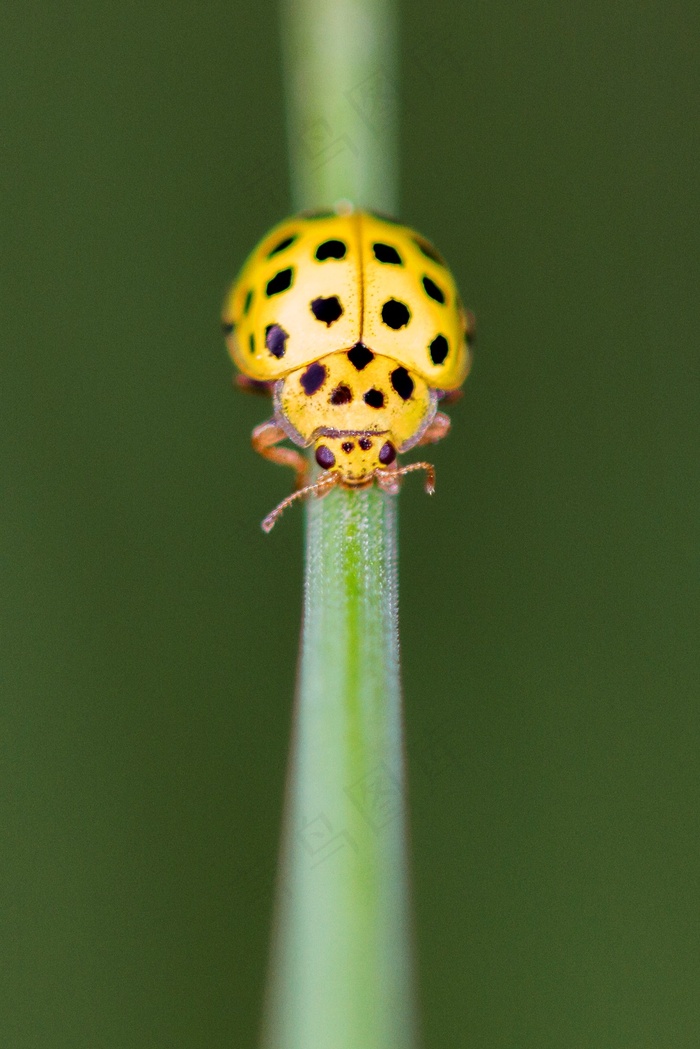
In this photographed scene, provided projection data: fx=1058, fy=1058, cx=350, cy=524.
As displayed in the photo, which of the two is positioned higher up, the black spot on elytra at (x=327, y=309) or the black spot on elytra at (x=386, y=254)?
the black spot on elytra at (x=386, y=254)

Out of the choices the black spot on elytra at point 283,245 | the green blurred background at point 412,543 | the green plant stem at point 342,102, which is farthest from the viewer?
the green blurred background at point 412,543

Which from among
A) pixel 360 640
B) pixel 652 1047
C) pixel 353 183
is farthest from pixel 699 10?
pixel 652 1047

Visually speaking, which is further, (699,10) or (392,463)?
(699,10)

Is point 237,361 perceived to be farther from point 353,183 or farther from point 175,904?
point 175,904

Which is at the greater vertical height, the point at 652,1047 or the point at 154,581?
the point at 154,581

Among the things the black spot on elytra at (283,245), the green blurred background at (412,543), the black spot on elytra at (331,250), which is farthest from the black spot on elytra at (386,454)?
the green blurred background at (412,543)

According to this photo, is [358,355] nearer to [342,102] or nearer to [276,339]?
[276,339]

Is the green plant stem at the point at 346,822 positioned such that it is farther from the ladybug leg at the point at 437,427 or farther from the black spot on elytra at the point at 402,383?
the ladybug leg at the point at 437,427

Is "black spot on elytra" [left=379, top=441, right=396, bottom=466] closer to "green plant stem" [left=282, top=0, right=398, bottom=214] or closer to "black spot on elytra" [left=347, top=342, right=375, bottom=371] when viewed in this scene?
"black spot on elytra" [left=347, top=342, right=375, bottom=371]
